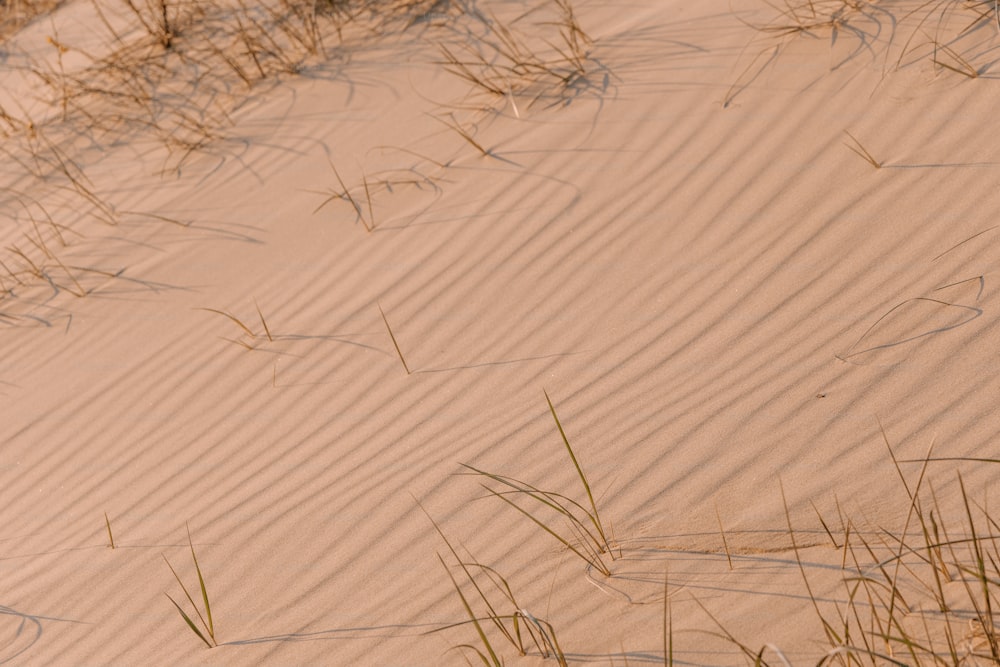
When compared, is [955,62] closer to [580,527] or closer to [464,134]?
[464,134]

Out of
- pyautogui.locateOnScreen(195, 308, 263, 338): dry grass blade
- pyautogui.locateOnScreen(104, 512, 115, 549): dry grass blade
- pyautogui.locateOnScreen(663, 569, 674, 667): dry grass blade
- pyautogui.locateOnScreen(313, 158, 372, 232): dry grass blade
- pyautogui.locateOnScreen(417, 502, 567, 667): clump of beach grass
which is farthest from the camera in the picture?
pyautogui.locateOnScreen(313, 158, 372, 232): dry grass blade

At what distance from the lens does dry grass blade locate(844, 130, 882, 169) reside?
3.98 metres

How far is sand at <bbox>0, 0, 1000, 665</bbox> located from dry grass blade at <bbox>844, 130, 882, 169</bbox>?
0.02 metres

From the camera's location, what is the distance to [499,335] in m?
3.88

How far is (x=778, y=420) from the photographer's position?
3.05m

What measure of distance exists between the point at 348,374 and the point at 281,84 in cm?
250

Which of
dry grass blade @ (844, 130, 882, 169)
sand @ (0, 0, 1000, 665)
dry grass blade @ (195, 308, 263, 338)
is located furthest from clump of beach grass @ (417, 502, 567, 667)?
dry grass blade @ (844, 130, 882, 169)

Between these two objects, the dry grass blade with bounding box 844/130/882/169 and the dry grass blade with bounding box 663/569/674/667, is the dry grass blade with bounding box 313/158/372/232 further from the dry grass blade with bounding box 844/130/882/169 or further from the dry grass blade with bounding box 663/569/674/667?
the dry grass blade with bounding box 663/569/674/667

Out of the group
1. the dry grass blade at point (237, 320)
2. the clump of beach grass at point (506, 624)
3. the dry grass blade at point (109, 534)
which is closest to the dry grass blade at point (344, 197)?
the dry grass blade at point (237, 320)

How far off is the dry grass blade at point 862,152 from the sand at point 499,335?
22 millimetres

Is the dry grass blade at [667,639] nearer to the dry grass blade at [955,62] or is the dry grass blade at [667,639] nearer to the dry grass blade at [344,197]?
the dry grass blade at [344,197]

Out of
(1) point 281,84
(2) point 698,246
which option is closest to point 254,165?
(1) point 281,84

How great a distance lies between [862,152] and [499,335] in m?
1.64

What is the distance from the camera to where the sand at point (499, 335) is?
9.15 ft
